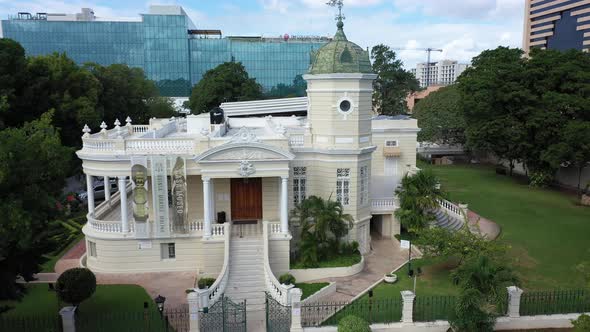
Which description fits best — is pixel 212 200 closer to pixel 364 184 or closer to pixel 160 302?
pixel 160 302

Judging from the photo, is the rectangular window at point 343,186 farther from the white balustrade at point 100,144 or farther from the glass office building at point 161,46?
the glass office building at point 161,46

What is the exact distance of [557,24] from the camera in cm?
8375

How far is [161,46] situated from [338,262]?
3276 inches

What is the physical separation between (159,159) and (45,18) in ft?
282

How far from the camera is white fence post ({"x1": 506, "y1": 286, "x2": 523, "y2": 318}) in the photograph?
15781mm

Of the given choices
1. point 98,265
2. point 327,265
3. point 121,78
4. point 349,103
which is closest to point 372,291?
point 327,265

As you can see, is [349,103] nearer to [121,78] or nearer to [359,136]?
[359,136]

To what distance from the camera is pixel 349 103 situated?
21.5 metres

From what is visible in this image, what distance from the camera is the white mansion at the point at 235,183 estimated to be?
19953 mm

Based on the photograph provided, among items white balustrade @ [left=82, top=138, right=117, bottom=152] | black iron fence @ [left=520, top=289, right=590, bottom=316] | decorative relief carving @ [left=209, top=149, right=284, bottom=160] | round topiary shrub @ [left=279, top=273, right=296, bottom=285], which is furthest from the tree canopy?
white balustrade @ [left=82, top=138, right=117, bottom=152]

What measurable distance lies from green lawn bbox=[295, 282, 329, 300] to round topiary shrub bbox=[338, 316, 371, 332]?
12.5 ft

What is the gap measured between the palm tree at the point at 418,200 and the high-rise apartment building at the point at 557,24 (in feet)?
214

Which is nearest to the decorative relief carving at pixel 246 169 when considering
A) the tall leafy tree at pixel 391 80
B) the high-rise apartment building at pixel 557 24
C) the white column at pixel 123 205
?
the white column at pixel 123 205

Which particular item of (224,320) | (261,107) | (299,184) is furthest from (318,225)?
(261,107)
